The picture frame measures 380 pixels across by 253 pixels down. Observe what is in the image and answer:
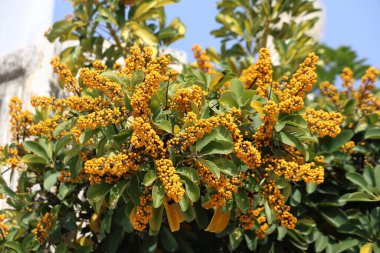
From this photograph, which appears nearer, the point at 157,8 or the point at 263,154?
the point at 263,154

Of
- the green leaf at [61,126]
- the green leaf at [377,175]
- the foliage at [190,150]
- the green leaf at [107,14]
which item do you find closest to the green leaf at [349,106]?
the foliage at [190,150]

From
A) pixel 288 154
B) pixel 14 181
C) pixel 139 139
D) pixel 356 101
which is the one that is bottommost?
pixel 14 181

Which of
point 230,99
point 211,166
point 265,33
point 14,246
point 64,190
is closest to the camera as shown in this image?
point 211,166

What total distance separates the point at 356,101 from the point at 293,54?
1.84 feet

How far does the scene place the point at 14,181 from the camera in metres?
3.82

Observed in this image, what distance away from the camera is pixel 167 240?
3.12 meters

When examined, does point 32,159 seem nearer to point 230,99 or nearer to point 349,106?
point 230,99

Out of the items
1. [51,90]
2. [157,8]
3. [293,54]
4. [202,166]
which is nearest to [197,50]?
[157,8]

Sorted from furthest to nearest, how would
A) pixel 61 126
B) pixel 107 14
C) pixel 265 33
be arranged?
pixel 265 33 → pixel 107 14 → pixel 61 126

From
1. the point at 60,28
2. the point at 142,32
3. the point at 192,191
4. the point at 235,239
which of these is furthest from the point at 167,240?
the point at 60,28

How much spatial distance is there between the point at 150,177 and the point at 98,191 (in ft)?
0.84

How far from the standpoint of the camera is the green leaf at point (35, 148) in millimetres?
3082

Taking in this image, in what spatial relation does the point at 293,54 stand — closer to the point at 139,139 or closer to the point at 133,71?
the point at 133,71

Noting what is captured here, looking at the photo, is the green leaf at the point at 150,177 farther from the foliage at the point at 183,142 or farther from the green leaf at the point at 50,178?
the green leaf at the point at 50,178
